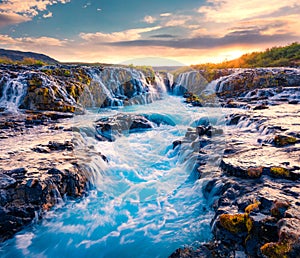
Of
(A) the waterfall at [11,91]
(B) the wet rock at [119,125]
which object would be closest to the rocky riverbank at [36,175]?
(B) the wet rock at [119,125]

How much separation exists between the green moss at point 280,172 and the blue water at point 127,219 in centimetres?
208

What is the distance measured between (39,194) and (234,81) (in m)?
26.8

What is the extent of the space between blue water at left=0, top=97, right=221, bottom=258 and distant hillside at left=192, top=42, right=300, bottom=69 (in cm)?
3606

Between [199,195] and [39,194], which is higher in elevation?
[39,194]

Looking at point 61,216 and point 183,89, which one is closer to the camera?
point 61,216

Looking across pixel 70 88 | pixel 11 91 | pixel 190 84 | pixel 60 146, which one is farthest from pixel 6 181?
pixel 190 84

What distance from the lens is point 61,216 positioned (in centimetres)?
725

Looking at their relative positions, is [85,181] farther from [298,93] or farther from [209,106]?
[298,93]

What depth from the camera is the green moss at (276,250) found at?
13.3ft

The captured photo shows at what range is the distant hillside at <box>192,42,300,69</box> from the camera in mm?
39969

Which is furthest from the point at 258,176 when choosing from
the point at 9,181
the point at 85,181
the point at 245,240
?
the point at 9,181

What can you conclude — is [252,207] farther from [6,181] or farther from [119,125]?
[119,125]

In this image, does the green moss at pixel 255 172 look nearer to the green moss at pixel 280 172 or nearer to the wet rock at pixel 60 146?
the green moss at pixel 280 172

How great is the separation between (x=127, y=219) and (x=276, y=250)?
14.0 feet
